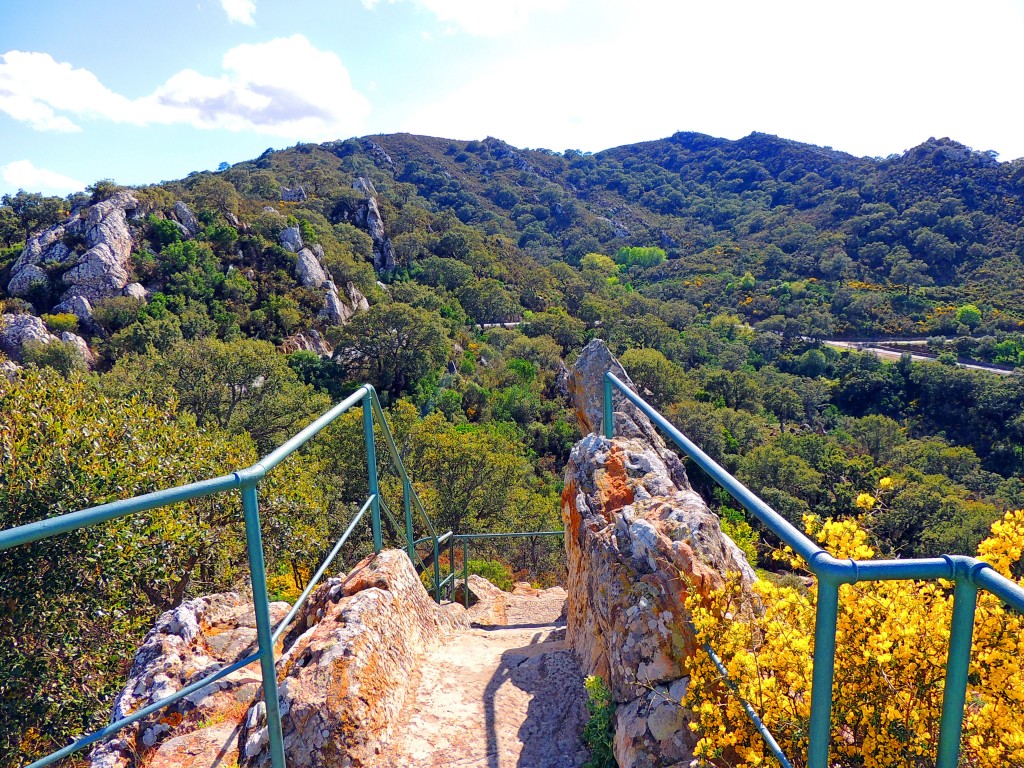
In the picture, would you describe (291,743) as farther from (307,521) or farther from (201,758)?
(307,521)

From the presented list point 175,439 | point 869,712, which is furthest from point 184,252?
point 869,712

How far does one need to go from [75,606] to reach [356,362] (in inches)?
1113

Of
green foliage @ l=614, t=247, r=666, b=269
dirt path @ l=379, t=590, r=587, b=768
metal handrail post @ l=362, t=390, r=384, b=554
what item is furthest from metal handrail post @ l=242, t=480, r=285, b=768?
green foliage @ l=614, t=247, r=666, b=269

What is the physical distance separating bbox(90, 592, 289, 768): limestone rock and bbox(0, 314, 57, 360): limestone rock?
2719cm

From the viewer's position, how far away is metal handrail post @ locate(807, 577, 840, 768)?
4.50 feet

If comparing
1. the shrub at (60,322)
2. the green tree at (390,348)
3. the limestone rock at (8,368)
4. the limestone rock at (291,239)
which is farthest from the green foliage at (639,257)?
the limestone rock at (8,368)

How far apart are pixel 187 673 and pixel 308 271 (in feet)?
122

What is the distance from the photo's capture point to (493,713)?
3.32 m

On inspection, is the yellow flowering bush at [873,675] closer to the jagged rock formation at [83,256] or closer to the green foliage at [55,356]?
the green foliage at [55,356]

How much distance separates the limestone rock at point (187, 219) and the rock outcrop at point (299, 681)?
38.8 m

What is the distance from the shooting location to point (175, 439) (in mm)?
9141

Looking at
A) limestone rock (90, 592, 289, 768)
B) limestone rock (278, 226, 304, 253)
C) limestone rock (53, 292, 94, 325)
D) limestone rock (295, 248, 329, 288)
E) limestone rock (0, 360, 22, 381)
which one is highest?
limestone rock (278, 226, 304, 253)

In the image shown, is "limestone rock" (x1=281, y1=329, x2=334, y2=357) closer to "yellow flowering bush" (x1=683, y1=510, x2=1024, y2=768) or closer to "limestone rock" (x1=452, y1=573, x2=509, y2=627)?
"limestone rock" (x1=452, y1=573, x2=509, y2=627)

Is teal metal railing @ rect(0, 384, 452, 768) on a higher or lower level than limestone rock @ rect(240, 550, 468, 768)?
higher
